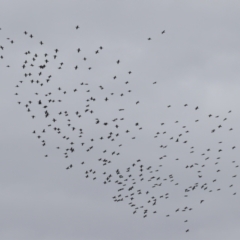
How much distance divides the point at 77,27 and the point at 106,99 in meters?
14.0

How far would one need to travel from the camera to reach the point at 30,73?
19975 cm

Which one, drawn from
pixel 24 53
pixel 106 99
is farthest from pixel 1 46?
pixel 106 99

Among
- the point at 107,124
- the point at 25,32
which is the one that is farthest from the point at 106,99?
the point at 25,32

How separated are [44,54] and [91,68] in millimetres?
7642

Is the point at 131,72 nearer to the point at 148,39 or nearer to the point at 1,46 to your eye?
the point at 148,39

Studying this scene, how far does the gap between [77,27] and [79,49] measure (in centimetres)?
337

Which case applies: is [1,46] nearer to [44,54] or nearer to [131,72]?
[44,54]

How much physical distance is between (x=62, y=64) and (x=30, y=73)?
6283 millimetres

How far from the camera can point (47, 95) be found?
197 meters

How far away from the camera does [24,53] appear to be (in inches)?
7707

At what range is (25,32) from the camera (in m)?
196

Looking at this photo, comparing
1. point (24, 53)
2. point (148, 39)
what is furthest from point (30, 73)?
point (148, 39)

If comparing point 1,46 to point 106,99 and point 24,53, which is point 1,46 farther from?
point 106,99

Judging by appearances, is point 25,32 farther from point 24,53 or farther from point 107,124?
point 107,124
